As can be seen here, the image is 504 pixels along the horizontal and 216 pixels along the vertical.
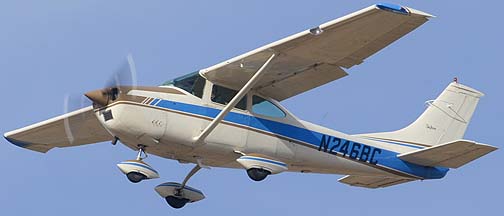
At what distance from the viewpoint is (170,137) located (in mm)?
21047

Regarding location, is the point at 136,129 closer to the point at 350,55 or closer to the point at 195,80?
the point at 195,80

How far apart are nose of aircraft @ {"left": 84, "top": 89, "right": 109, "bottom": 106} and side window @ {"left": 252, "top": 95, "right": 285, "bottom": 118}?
2.70 meters

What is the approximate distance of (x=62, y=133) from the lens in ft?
78.9

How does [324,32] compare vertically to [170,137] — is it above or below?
above

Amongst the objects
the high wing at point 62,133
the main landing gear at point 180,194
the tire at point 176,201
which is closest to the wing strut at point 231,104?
the main landing gear at point 180,194

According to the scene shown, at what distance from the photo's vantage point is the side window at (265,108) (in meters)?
22.1

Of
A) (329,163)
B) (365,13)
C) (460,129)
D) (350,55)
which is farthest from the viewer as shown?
(460,129)

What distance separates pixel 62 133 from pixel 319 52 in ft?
18.6

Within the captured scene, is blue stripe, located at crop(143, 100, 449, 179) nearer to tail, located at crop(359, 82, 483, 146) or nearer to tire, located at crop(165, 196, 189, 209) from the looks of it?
tail, located at crop(359, 82, 483, 146)

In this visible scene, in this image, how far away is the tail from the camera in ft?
79.9

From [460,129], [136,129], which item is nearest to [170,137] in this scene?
[136,129]

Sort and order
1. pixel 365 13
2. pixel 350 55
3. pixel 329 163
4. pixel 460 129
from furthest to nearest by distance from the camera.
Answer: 1. pixel 460 129
2. pixel 329 163
3. pixel 350 55
4. pixel 365 13

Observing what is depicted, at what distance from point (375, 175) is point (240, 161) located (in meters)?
3.14

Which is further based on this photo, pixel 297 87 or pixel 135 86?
pixel 297 87
